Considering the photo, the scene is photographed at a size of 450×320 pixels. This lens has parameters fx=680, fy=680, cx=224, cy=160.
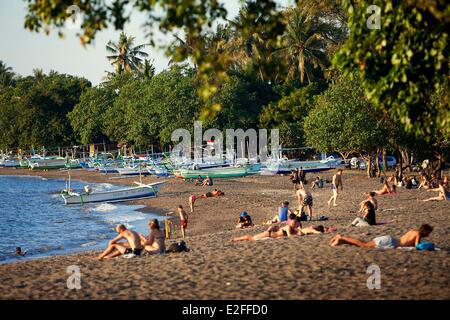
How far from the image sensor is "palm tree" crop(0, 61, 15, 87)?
13188 cm

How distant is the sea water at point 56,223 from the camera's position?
28.6 m

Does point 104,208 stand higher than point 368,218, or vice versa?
point 368,218

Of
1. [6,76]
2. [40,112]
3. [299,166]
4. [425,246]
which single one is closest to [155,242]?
[425,246]

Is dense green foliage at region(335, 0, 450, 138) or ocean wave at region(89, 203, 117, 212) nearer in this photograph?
dense green foliage at region(335, 0, 450, 138)

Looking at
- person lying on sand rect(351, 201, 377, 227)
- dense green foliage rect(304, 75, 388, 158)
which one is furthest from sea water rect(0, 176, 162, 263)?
dense green foliage rect(304, 75, 388, 158)

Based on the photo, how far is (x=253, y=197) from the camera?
137 ft

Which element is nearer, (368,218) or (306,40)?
(368,218)

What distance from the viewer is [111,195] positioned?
4578 centimetres

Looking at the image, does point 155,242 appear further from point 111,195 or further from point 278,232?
point 111,195

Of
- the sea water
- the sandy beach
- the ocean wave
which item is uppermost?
the sandy beach

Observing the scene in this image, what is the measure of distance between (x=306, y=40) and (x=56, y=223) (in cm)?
3901

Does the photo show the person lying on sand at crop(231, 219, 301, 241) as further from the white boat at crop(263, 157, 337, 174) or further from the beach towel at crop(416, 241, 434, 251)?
the white boat at crop(263, 157, 337, 174)

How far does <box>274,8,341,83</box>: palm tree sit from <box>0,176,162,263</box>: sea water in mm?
27739

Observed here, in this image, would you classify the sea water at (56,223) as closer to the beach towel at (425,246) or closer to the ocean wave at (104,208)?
the ocean wave at (104,208)
